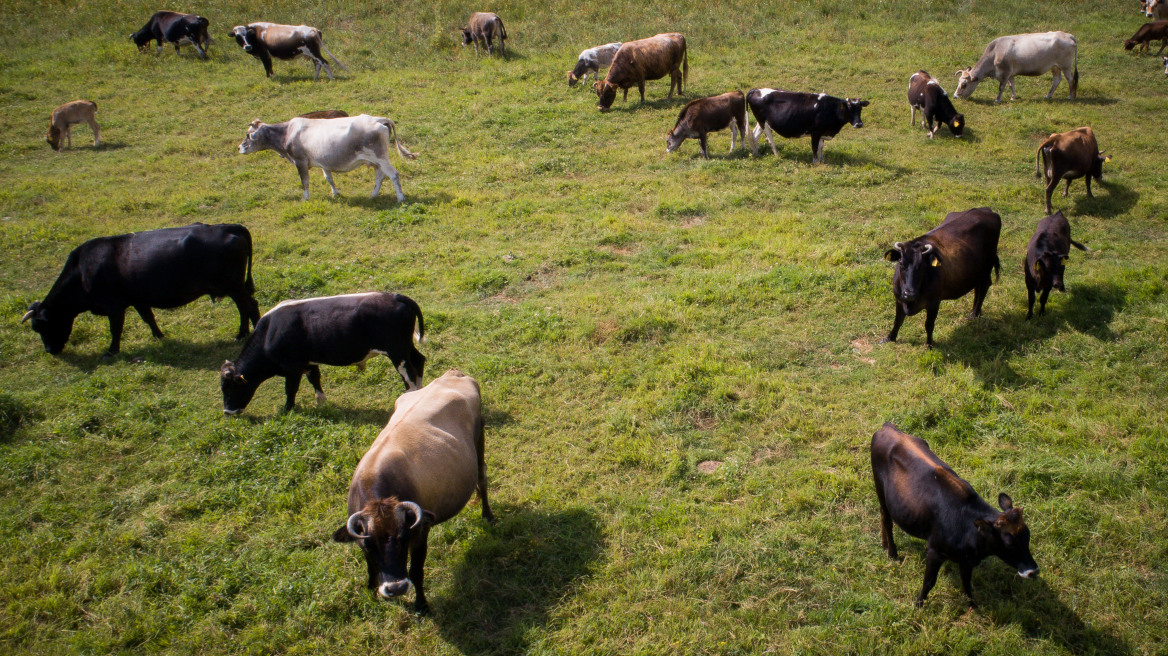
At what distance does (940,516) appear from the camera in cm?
529

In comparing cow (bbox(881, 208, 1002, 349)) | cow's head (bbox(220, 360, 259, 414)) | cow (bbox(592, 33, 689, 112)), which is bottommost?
cow's head (bbox(220, 360, 259, 414))

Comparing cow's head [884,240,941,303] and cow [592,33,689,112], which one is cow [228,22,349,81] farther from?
cow's head [884,240,941,303]

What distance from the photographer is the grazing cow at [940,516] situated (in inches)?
195

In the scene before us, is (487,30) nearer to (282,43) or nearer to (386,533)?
(282,43)

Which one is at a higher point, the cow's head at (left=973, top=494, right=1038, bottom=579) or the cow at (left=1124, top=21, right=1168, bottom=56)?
the cow at (left=1124, top=21, right=1168, bottom=56)

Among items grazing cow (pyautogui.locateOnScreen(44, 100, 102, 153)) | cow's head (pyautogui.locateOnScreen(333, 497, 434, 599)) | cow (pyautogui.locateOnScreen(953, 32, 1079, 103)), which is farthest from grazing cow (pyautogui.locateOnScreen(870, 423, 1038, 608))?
grazing cow (pyautogui.locateOnScreen(44, 100, 102, 153))

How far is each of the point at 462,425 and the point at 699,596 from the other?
2.42 metres

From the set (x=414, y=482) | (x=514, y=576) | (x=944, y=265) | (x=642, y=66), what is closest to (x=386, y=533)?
(x=414, y=482)

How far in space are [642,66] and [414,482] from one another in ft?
56.4

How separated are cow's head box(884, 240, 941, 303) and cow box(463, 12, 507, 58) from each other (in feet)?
61.2

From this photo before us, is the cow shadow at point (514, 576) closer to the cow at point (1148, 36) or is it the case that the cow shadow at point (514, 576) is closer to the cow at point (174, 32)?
the cow at point (174, 32)

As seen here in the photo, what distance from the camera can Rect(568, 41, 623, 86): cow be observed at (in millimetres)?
21734

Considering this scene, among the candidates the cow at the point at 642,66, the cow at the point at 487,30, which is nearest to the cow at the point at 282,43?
the cow at the point at 487,30

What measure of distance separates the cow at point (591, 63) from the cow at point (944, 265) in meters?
14.5
